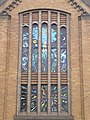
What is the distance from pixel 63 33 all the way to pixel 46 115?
5.83m

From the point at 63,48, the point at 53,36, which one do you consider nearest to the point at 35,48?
the point at 53,36

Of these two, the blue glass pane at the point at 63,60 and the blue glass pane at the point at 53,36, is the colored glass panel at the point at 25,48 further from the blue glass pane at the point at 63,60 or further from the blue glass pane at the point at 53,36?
the blue glass pane at the point at 63,60

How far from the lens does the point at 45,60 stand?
69.8 ft

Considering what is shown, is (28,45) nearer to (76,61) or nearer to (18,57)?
(18,57)

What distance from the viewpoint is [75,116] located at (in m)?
19.9

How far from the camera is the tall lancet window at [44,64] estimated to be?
20328mm

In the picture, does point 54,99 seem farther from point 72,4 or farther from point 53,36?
point 72,4

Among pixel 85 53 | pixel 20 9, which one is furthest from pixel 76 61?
pixel 20 9

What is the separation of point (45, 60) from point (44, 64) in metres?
0.29

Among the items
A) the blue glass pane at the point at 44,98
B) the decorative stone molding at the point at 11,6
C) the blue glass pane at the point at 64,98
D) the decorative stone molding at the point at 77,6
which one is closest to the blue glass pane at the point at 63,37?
the decorative stone molding at the point at 77,6

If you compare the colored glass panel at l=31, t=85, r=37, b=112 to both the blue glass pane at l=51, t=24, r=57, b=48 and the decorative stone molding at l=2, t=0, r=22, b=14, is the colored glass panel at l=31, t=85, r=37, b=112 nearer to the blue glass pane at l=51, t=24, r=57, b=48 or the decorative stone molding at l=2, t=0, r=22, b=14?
the blue glass pane at l=51, t=24, r=57, b=48

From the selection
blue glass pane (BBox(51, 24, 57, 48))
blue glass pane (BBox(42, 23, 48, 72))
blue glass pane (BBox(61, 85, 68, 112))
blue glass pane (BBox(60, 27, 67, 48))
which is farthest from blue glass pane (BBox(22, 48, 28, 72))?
blue glass pane (BBox(61, 85, 68, 112))

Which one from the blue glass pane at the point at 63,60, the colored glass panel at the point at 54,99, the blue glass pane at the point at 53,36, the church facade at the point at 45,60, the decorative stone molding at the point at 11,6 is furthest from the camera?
the decorative stone molding at the point at 11,6

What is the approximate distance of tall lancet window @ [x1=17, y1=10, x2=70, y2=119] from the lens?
20.3 m
